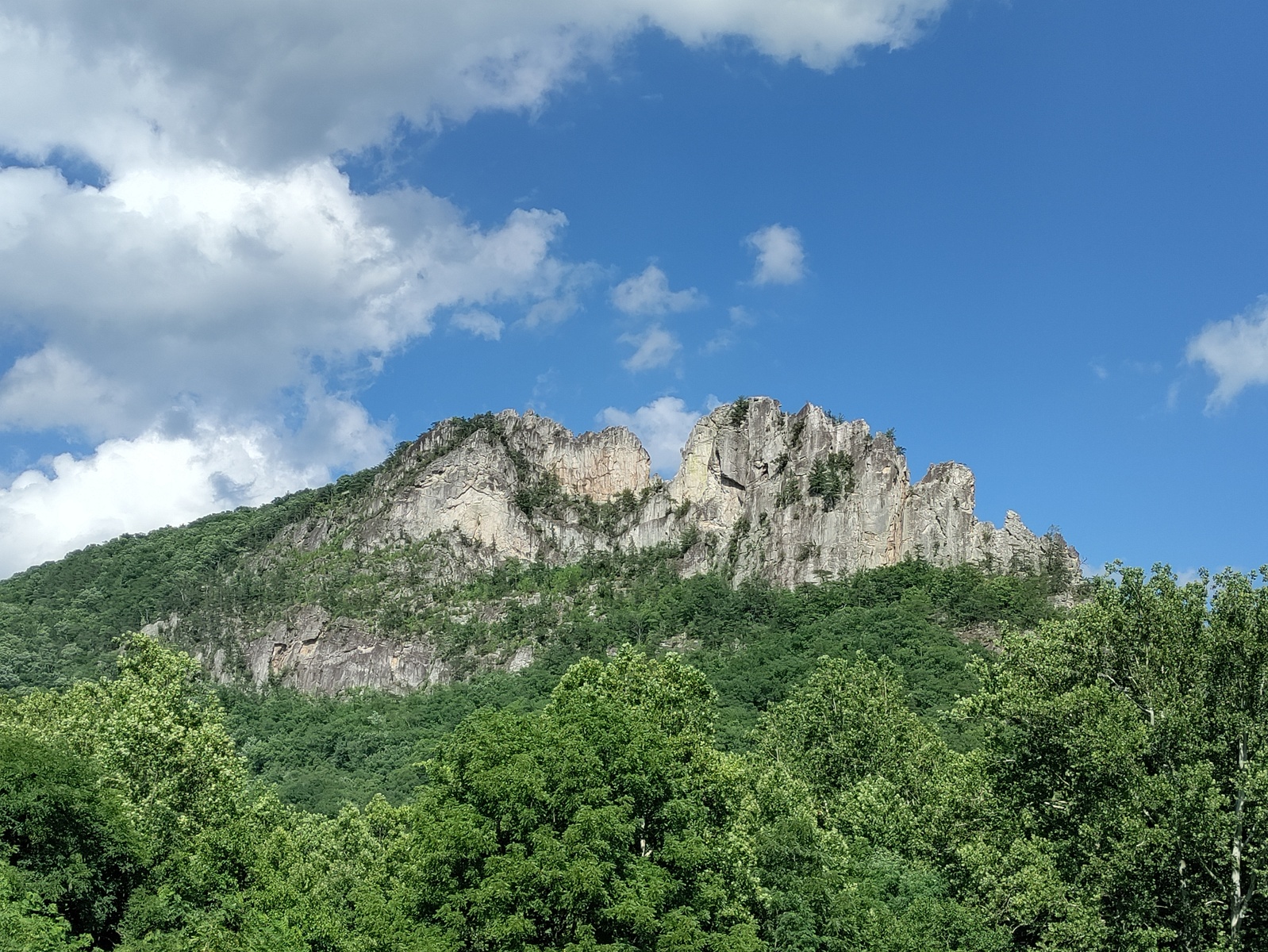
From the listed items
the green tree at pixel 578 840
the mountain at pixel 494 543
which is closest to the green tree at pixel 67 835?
the green tree at pixel 578 840

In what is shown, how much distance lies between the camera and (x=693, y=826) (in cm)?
2670

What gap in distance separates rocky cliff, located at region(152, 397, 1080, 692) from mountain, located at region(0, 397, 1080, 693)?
9.9 inches

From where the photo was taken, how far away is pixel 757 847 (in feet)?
99.8

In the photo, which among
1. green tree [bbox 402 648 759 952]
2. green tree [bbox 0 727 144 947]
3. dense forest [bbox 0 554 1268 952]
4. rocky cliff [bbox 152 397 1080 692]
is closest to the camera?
green tree [bbox 402 648 759 952]

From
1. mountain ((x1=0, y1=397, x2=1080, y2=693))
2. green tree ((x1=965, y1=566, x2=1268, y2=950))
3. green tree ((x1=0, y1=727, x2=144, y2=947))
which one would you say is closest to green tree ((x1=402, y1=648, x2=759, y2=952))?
green tree ((x1=965, y1=566, x2=1268, y2=950))

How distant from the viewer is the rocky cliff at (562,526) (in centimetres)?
12681

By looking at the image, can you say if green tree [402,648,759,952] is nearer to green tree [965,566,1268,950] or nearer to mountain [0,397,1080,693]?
→ green tree [965,566,1268,950]

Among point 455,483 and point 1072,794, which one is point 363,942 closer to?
point 1072,794

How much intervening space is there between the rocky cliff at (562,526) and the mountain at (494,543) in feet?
0.82

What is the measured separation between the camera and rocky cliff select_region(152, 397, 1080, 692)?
127 meters

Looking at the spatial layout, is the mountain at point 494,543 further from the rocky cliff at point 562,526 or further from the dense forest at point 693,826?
the dense forest at point 693,826

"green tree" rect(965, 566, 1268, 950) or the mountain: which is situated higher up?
the mountain

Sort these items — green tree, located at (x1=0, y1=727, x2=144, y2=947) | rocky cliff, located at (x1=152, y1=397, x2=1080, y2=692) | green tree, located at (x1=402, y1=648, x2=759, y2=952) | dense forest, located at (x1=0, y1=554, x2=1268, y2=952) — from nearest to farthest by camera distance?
green tree, located at (x1=402, y1=648, x2=759, y2=952) < dense forest, located at (x1=0, y1=554, x2=1268, y2=952) < green tree, located at (x1=0, y1=727, x2=144, y2=947) < rocky cliff, located at (x1=152, y1=397, x2=1080, y2=692)

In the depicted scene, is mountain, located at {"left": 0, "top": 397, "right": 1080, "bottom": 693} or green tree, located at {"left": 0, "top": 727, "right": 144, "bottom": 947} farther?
mountain, located at {"left": 0, "top": 397, "right": 1080, "bottom": 693}
